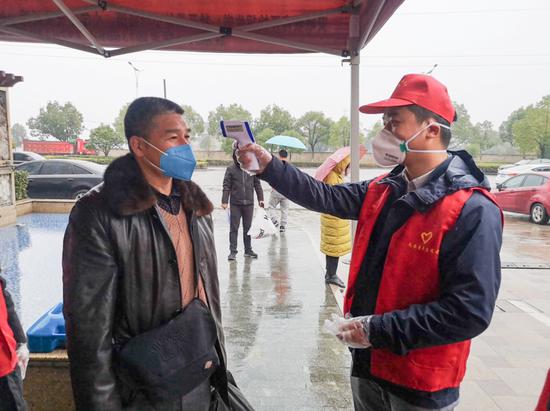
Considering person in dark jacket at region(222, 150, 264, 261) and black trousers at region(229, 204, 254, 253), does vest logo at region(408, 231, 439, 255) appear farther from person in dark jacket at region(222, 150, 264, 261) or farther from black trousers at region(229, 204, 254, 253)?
black trousers at region(229, 204, 254, 253)

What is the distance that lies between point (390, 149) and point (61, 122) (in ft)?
215

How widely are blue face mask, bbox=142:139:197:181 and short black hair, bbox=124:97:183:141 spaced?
2.2 inches

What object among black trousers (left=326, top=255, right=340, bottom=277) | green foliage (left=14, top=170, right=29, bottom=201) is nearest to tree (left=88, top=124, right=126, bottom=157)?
green foliage (left=14, top=170, right=29, bottom=201)

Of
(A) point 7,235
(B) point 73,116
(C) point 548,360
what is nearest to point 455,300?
(C) point 548,360

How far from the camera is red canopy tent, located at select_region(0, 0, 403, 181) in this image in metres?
3.31

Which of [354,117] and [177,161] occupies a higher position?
[354,117]

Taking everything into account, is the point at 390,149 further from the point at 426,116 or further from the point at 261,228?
the point at 261,228

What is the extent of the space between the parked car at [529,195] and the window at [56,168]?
11829mm

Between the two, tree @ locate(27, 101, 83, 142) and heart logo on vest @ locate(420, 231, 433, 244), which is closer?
heart logo on vest @ locate(420, 231, 433, 244)

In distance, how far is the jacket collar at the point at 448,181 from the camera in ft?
5.09

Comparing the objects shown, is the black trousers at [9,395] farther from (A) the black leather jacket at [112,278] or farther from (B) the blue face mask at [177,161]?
(B) the blue face mask at [177,161]

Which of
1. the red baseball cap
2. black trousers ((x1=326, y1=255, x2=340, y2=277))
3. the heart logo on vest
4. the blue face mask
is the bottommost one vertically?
black trousers ((x1=326, y1=255, x2=340, y2=277))

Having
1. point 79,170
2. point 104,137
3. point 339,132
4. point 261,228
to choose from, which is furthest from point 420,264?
point 339,132

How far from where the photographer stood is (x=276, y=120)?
5234 cm
